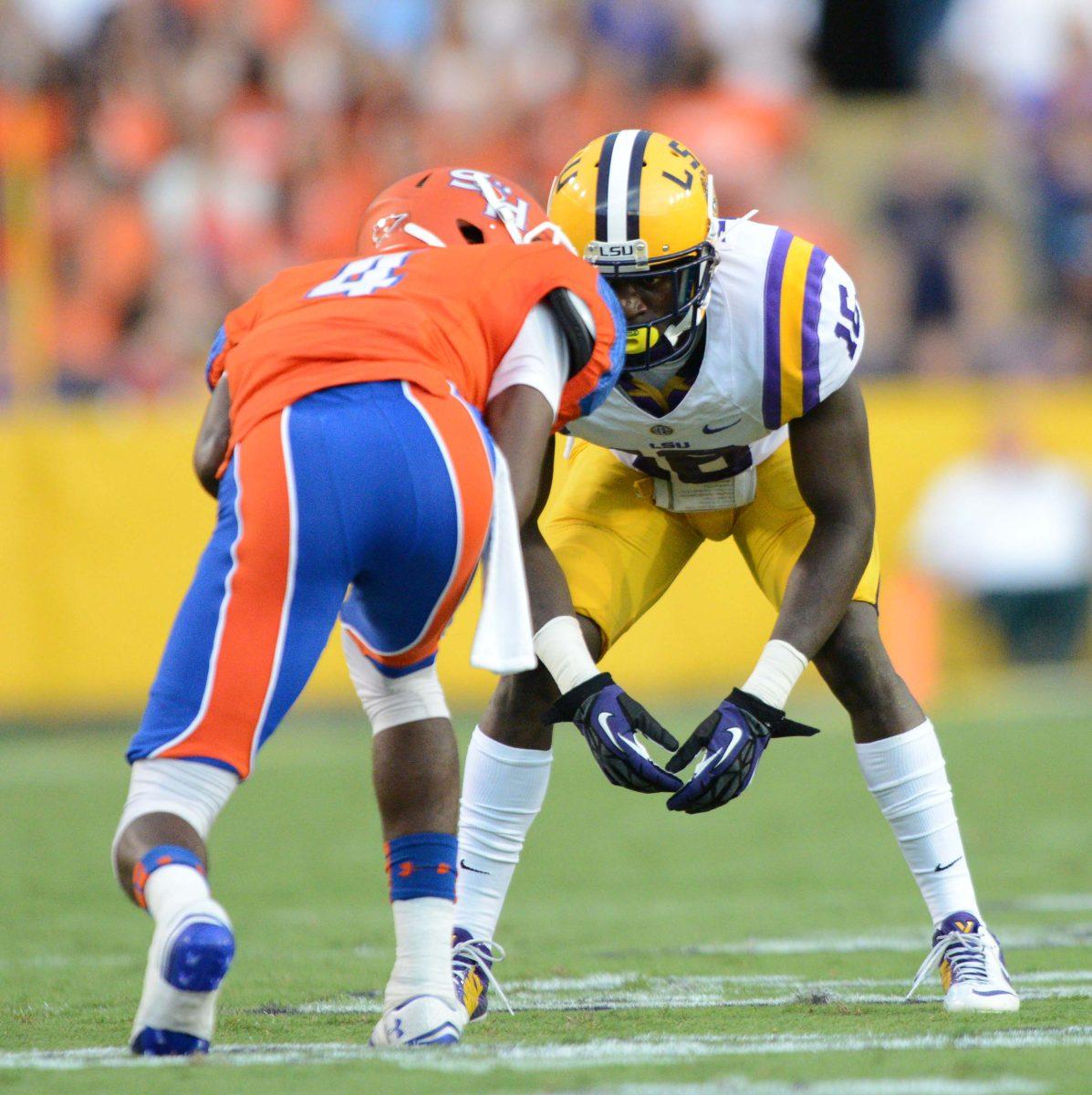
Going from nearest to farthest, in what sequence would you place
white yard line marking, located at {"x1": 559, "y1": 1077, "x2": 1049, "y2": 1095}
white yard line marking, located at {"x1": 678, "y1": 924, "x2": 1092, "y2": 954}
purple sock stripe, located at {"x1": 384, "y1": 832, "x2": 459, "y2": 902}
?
white yard line marking, located at {"x1": 559, "y1": 1077, "x2": 1049, "y2": 1095} < purple sock stripe, located at {"x1": 384, "y1": 832, "x2": 459, "y2": 902} < white yard line marking, located at {"x1": 678, "y1": 924, "x2": 1092, "y2": 954}

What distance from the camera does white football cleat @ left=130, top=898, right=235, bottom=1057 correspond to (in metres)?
2.60

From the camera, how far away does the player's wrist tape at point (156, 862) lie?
2.71 metres

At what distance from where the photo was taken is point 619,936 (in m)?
4.52

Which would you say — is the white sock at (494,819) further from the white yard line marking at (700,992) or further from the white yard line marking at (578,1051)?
the white yard line marking at (578,1051)

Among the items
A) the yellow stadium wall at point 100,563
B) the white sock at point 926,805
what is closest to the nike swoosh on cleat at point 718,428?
the white sock at point 926,805

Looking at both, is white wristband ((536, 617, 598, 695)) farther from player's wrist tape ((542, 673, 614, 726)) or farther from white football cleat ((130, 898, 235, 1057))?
white football cleat ((130, 898, 235, 1057))

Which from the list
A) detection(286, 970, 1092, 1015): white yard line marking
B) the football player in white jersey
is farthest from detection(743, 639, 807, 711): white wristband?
detection(286, 970, 1092, 1015): white yard line marking

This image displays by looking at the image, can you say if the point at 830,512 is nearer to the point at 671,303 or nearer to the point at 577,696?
the point at 671,303

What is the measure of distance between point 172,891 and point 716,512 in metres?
1.75

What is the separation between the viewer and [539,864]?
571 centimetres

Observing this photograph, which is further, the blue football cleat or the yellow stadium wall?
the yellow stadium wall

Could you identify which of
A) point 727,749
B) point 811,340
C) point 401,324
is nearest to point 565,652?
point 727,749

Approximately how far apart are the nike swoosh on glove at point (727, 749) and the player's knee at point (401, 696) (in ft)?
1.49

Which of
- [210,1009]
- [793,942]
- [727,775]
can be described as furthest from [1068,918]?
[210,1009]
